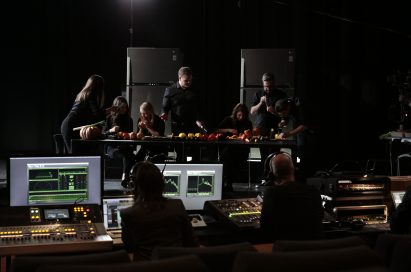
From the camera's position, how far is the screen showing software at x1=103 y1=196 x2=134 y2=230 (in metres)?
3.97

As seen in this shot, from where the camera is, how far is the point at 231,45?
9438 millimetres

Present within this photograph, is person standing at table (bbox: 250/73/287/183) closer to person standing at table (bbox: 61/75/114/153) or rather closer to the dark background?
the dark background

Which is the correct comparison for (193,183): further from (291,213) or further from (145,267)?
(145,267)

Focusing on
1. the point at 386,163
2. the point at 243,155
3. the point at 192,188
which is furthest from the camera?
the point at 386,163

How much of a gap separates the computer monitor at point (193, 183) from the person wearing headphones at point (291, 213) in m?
0.64

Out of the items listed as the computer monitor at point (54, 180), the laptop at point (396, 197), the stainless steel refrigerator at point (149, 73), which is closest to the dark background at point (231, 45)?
the stainless steel refrigerator at point (149, 73)

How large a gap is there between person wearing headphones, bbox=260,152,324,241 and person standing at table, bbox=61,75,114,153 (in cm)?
320

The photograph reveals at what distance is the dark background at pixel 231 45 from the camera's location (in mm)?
9406

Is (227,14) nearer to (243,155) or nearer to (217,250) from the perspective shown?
(243,155)

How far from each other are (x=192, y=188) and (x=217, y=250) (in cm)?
193

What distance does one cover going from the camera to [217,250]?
245 centimetres

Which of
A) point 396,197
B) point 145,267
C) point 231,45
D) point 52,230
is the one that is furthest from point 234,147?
point 145,267

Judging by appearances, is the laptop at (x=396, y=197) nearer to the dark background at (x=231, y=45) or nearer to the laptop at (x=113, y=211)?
the laptop at (x=113, y=211)

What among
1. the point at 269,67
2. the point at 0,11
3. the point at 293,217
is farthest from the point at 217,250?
the point at 0,11
